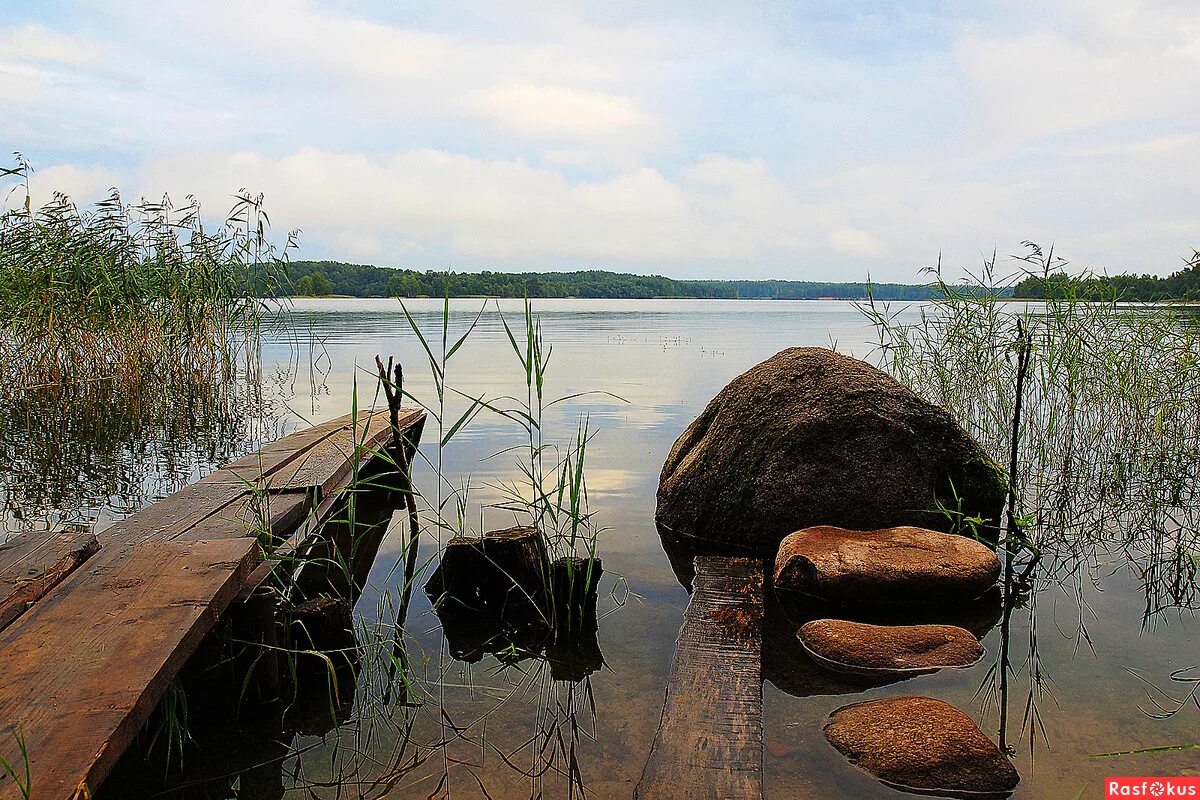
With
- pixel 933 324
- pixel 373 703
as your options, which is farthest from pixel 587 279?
pixel 373 703

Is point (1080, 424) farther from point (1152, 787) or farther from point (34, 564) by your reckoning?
point (34, 564)

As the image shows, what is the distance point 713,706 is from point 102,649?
7.19ft

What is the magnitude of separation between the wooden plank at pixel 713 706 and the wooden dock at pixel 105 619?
1611 mm

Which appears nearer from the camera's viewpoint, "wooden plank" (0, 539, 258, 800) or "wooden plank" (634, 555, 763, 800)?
"wooden plank" (0, 539, 258, 800)

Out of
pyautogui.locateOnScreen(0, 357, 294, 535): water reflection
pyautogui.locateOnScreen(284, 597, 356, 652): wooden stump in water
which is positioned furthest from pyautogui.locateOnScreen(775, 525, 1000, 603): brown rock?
pyautogui.locateOnScreen(0, 357, 294, 535): water reflection

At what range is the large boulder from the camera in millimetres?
6275

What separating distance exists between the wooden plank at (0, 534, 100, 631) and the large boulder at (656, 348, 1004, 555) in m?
4.05

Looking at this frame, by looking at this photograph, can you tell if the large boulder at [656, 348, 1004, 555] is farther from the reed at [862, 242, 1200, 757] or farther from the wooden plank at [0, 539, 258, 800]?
the wooden plank at [0, 539, 258, 800]

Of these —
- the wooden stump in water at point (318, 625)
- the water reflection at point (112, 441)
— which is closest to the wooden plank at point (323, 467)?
the wooden stump in water at point (318, 625)

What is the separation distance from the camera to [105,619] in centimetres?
317

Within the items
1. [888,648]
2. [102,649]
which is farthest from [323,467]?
→ [888,648]

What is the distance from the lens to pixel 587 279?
220 ft

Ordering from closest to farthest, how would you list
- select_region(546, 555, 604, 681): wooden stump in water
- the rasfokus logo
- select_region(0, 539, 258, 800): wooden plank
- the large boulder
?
1. select_region(0, 539, 258, 800): wooden plank
2. the rasfokus logo
3. select_region(546, 555, 604, 681): wooden stump in water
4. the large boulder

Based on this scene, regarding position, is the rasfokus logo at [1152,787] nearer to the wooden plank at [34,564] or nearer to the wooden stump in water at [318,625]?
the wooden stump in water at [318,625]
